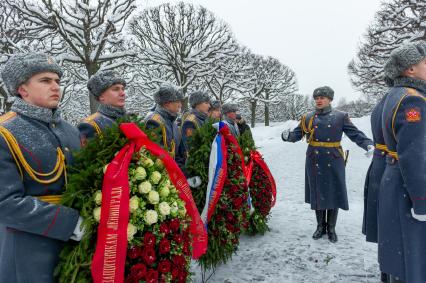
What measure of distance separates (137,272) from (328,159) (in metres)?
3.62

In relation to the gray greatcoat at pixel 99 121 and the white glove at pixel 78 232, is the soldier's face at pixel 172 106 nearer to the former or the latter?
the gray greatcoat at pixel 99 121

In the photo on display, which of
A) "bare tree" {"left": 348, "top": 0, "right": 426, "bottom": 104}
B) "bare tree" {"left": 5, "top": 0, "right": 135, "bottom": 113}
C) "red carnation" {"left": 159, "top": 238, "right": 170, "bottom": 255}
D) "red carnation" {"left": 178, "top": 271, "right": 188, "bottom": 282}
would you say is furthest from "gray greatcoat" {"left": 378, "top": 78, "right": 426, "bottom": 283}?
"bare tree" {"left": 348, "top": 0, "right": 426, "bottom": 104}

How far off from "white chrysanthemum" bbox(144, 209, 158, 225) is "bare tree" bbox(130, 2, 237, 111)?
Result: 15.9 metres

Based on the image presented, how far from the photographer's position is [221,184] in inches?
137

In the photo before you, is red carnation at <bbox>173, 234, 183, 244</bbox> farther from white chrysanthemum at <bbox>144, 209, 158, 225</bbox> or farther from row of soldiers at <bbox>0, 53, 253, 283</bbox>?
row of soldiers at <bbox>0, 53, 253, 283</bbox>

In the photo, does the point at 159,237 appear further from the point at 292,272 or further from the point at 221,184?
the point at 292,272

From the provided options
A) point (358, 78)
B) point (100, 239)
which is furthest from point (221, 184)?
point (358, 78)

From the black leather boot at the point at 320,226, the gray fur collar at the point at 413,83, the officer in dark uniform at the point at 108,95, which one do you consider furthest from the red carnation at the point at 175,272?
the black leather boot at the point at 320,226

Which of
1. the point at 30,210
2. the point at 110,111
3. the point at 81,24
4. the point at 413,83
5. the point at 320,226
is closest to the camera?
the point at 30,210

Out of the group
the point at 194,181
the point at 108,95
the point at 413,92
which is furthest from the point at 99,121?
the point at 413,92

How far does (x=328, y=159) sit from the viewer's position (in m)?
4.82

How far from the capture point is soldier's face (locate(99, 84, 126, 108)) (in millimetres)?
3443

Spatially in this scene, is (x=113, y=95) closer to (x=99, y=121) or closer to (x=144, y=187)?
(x=99, y=121)

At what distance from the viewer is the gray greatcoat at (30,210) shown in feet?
5.81
